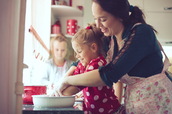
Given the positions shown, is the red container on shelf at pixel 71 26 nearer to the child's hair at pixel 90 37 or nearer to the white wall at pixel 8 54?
the child's hair at pixel 90 37

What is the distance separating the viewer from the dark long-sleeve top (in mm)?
829

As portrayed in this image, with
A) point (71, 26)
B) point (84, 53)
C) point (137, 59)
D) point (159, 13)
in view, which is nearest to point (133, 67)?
point (137, 59)

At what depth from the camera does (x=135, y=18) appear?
1059 mm

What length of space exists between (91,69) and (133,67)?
0.68 ft

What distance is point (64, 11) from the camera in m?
2.90

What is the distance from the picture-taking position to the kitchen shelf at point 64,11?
8.99 feet

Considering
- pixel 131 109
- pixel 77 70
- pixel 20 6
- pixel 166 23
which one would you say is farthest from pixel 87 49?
pixel 166 23

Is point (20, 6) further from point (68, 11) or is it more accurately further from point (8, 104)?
point (68, 11)

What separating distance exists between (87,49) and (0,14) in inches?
24.1

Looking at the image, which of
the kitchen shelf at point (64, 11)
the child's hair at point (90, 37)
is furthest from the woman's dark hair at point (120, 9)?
the kitchen shelf at point (64, 11)

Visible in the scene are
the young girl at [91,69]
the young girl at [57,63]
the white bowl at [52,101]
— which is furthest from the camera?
the young girl at [57,63]

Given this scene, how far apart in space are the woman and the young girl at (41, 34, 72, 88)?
5.26ft

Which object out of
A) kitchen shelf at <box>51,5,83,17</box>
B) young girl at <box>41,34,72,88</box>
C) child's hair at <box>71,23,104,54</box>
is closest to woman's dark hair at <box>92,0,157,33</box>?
child's hair at <box>71,23,104,54</box>

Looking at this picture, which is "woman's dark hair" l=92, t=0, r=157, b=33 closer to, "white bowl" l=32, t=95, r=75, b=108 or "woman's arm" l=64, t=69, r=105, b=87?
"woman's arm" l=64, t=69, r=105, b=87
